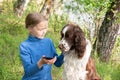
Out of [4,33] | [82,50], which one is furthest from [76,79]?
[4,33]

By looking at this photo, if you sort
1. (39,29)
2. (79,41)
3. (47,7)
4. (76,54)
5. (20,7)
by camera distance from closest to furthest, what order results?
(39,29) → (79,41) → (76,54) → (47,7) → (20,7)

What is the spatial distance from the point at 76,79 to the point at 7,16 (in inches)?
213

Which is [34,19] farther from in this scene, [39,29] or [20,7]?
[20,7]

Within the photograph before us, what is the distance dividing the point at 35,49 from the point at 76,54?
0.60 m

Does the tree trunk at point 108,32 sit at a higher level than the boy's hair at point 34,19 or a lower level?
→ lower

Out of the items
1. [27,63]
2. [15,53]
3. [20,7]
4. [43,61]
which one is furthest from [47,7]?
[43,61]

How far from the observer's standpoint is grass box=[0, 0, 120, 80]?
21.1 feet

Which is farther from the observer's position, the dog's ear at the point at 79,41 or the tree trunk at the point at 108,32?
the tree trunk at the point at 108,32

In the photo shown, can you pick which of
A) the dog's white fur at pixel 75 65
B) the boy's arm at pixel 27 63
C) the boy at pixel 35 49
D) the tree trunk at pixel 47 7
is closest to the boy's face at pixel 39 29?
the boy at pixel 35 49

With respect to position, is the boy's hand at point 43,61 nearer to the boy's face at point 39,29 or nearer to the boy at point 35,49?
the boy at point 35,49

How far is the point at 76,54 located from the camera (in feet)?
15.2

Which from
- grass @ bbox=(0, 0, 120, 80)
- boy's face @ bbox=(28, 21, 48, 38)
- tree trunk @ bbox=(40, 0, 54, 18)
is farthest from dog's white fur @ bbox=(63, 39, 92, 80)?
tree trunk @ bbox=(40, 0, 54, 18)

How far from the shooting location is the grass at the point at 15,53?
253 inches

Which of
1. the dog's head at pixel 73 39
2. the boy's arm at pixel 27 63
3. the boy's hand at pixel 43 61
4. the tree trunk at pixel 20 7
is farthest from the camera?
the tree trunk at pixel 20 7
